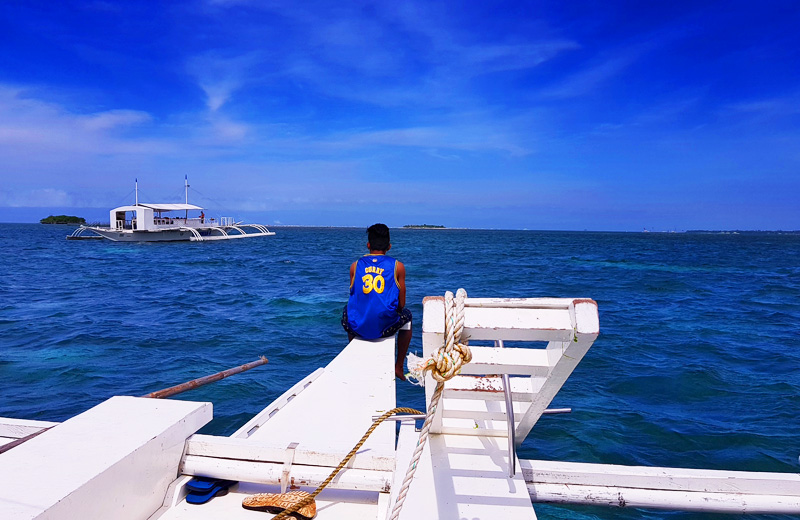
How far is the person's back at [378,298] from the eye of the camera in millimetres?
5121

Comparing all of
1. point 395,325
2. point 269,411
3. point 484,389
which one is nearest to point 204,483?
point 269,411

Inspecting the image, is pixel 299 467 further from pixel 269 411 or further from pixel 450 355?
pixel 450 355

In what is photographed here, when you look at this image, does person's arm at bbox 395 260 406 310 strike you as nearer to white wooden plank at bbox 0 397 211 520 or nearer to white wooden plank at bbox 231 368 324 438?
white wooden plank at bbox 231 368 324 438

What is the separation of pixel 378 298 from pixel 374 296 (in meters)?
0.05

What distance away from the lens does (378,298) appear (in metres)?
5.16

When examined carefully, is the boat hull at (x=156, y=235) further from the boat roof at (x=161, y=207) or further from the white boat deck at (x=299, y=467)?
the white boat deck at (x=299, y=467)

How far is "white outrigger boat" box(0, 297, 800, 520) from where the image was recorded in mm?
1722

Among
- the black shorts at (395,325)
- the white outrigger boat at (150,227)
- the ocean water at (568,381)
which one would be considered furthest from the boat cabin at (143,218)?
the black shorts at (395,325)

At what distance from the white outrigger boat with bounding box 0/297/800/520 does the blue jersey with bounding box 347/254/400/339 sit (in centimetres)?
254

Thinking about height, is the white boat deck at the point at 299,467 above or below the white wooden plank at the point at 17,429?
below

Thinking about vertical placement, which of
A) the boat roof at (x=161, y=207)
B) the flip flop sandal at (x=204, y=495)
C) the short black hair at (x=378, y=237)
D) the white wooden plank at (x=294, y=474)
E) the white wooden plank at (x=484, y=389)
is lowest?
the flip flop sandal at (x=204, y=495)

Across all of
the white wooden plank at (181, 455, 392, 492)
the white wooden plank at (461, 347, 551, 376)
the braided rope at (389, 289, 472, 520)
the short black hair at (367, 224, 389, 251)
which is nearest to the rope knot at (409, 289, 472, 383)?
the braided rope at (389, 289, 472, 520)

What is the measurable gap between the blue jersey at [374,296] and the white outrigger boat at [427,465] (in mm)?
2545

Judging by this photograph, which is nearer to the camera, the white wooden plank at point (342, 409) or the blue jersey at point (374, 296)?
the white wooden plank at point (342, 409)
